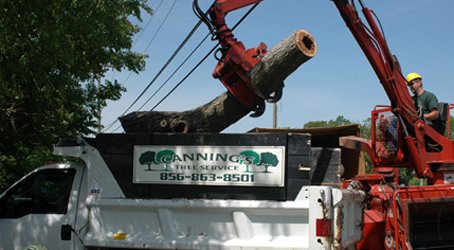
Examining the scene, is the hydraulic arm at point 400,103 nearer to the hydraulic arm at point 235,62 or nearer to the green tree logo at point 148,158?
the hydraulic arm at point 235,62

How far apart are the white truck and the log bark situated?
946 mm

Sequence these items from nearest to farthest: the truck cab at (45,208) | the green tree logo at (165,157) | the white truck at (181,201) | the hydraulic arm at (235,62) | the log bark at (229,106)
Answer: the white truck at (181,201)
the green tree logo at (165,157)
the truck cab at (45,208)
the log bark at (229,106)
the hydraulic arm at (235,62)

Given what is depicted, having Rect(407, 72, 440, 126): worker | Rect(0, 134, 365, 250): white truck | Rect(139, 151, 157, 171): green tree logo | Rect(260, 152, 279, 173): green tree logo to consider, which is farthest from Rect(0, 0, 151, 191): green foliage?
Rect(407, 72, 440, 126): worker

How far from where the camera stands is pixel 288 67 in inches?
243

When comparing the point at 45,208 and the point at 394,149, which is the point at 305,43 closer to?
the point at 394,149

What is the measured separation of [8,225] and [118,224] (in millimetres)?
1439

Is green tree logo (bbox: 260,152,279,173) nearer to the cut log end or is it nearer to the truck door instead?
the cut log end

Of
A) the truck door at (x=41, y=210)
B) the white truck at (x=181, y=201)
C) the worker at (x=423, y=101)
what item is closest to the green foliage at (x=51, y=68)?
the truck door at (x=41, y=210)

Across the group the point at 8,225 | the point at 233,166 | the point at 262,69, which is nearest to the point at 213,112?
the point at 262,69

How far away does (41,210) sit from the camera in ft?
19.8

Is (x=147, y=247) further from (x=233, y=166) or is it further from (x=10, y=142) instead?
(x=10, y=142)

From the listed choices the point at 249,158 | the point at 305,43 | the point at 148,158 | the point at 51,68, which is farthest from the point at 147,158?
the point at 51,68

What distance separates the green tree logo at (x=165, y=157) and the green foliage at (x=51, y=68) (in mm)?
A: 2509

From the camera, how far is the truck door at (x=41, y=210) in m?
5.86
